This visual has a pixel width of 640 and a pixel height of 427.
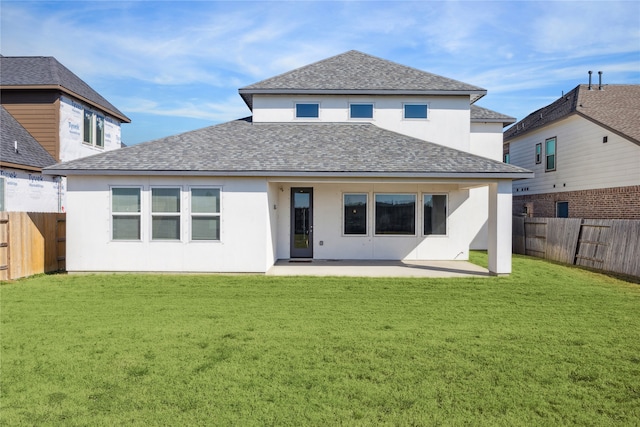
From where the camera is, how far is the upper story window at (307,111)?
1534cm

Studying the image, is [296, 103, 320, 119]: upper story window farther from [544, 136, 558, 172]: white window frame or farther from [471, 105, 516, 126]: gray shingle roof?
[544, 136, 558, 172]: white window frame

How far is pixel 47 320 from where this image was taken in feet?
22.7

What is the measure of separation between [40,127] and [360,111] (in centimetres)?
1347

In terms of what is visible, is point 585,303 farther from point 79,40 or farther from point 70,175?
point 79,40

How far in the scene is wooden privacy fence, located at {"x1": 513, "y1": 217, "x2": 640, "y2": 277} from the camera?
11742 mm

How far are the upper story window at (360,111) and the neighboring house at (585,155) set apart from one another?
9.49 metres

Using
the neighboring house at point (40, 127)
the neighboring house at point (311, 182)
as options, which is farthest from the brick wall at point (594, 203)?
the neighboring house at point (40, 127)

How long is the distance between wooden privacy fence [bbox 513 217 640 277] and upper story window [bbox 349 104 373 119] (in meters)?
8.32

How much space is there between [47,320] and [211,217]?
5.15 meters

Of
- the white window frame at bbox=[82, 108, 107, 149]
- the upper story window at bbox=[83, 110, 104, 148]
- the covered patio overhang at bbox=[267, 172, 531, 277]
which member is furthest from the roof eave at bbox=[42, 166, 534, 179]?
the upper story window at bbox=[83, 110, 104, 148]

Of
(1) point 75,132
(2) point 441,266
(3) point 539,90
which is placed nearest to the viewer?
(2) point 441,266

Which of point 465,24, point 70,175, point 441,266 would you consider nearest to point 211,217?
point 70,175

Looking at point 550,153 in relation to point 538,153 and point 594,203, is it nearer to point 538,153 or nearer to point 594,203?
point 538,153

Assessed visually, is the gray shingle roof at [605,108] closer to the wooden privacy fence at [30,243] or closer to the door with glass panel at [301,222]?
the door with glass panel at [301,222]
